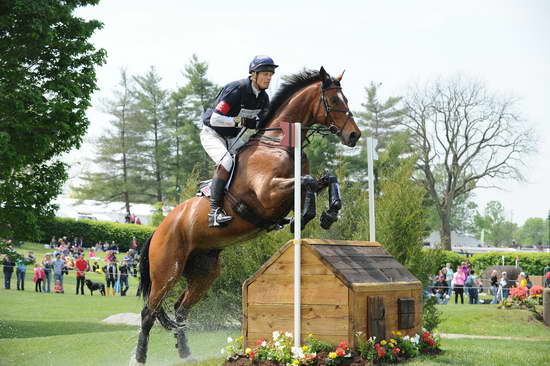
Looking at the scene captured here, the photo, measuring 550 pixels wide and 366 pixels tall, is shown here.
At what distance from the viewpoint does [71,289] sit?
23250 millimetres

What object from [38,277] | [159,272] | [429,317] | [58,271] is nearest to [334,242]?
[159,272]

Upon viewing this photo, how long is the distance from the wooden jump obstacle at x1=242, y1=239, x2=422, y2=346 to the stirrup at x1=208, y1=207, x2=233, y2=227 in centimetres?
58

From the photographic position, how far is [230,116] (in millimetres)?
6230

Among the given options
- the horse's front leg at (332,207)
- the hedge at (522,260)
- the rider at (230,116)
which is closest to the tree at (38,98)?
the rider at (230,116)

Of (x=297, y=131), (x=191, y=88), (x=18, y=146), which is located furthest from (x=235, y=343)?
(x=191, y=88)

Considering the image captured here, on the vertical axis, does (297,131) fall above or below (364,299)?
above

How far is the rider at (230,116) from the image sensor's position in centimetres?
607

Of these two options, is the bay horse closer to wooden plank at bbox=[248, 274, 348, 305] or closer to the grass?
wooden plank at bbox=[248, 274, 348, 305]

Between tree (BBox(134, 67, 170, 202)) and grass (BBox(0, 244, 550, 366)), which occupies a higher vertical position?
tree (BBox(134, 67, 170, 202))

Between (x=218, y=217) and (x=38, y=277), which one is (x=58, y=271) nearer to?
(x=38, y=277)

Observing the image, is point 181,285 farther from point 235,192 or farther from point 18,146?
point 235,192

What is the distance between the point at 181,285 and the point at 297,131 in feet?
23.9

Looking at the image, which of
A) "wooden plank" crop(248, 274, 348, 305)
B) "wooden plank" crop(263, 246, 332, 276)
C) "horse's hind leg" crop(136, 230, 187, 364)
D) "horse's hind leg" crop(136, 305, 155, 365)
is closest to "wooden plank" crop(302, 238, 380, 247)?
"wooden plank" crop(263, 246, 332, 276)

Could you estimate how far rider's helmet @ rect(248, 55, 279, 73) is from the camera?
605 cm
